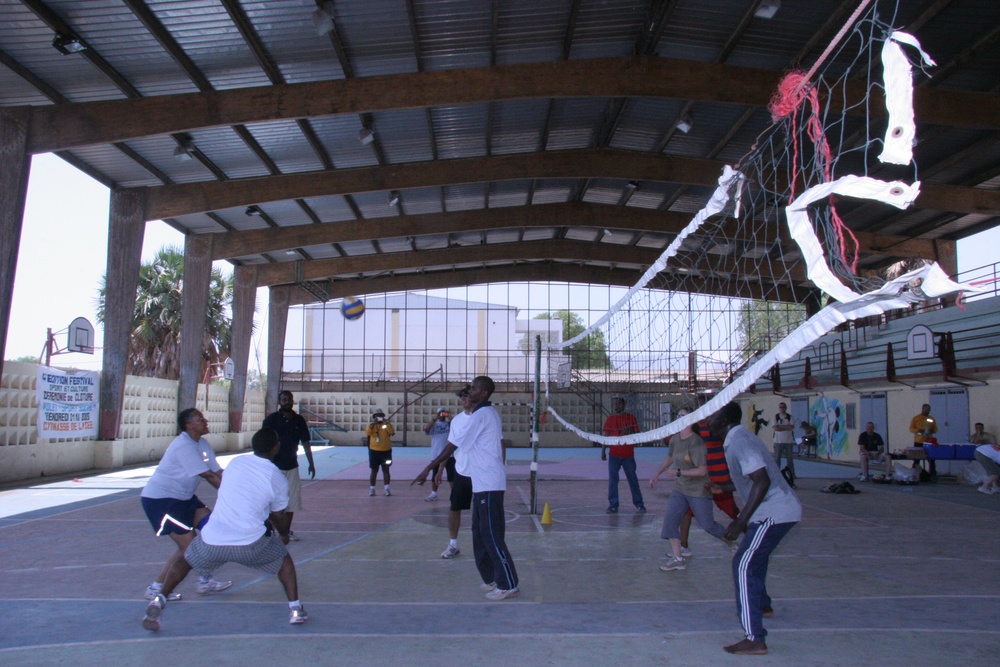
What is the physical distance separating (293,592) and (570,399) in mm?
32644

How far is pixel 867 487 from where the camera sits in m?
16.8

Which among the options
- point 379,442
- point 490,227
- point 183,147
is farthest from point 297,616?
Answer: point 490,227

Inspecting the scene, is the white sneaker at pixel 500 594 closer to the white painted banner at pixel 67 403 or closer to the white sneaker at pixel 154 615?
the white sneaker at pixel 154 615

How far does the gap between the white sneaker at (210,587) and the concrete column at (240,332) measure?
24.6 m

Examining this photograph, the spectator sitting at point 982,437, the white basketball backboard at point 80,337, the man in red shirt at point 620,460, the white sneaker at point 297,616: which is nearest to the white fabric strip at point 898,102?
the white sneaker at point 297,616

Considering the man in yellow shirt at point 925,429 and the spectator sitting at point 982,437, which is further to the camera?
the man in yellow shirt at point 925,429

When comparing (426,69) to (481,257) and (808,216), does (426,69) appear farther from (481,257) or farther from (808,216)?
(481,257)

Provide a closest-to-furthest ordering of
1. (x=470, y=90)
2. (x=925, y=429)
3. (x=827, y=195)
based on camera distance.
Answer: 1. (x=827, y=195)
2. (x=470, y=90)
3. (x=925, y=429)

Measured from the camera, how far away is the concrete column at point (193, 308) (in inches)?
998

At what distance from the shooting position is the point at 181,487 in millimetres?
6496

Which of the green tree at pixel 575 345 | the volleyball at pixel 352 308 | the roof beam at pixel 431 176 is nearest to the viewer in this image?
the roof beam at pixel 431 176

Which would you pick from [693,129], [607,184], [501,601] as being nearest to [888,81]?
[501,601]

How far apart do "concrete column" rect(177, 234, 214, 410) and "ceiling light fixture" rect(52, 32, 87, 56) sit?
1256 cm

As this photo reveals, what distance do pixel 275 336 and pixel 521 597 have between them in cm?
3058
